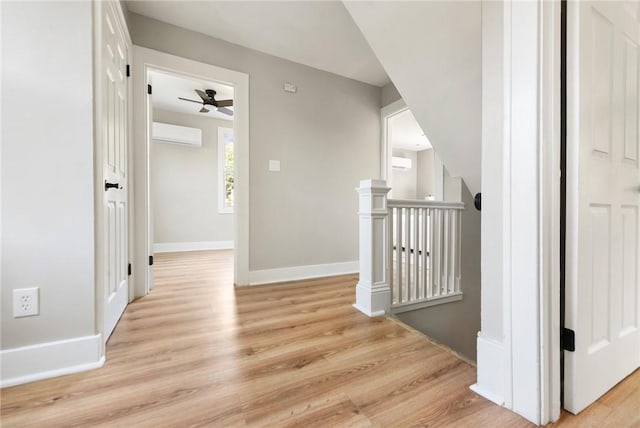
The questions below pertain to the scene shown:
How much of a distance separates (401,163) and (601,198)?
20.4 ft

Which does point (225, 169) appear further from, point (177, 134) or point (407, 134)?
point (407, 134)

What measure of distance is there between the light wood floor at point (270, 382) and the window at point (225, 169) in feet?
11.8

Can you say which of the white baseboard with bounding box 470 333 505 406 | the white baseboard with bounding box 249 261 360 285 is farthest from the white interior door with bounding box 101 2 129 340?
the white baseboard with bounding box 470 333 505 406

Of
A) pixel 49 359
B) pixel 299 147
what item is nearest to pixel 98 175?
pixel 49 359

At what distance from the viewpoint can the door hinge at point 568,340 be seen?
94 centimetres

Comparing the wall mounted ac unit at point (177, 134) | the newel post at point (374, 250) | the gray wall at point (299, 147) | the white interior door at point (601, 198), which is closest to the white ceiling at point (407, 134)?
the gray wall at point (299, 147)

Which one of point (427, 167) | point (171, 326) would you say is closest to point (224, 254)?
point (171, 326)

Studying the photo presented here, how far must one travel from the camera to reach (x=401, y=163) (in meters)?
7.02

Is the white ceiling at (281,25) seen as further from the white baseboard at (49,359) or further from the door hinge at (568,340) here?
the door hinge at (568,340)

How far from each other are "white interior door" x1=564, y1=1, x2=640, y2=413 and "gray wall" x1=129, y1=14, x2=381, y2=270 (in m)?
2.27

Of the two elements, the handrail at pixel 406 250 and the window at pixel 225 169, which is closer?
the handrail at pixel 406 250

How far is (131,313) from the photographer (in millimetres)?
1905

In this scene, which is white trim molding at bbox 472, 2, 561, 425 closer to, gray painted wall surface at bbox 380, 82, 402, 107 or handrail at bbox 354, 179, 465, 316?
handrail at bbox 354, 179, 465, 316

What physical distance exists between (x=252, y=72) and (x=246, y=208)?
136 centimetres
